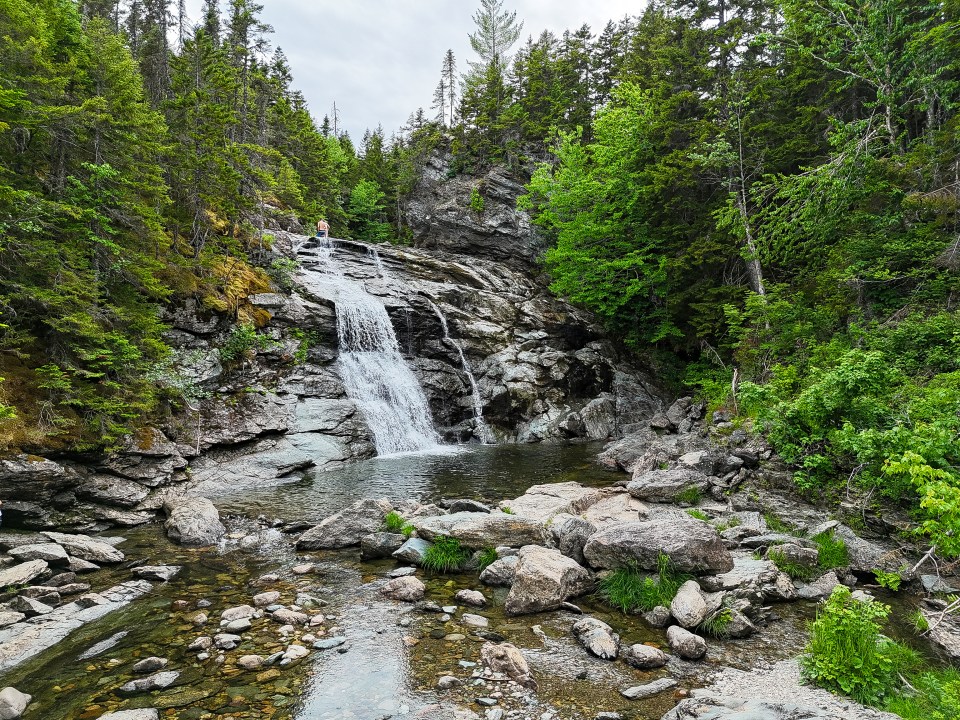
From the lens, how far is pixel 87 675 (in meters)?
5.03

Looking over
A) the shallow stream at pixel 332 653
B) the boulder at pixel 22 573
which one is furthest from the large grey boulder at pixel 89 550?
the boulder at pixel 22 573

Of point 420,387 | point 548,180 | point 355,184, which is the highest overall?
point 355,184

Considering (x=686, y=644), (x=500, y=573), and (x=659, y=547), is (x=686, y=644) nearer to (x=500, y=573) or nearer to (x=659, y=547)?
(x=659, y=547)

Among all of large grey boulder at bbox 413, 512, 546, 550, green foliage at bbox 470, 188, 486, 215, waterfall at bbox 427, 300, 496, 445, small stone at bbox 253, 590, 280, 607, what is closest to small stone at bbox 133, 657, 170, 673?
small stone at bbox 253, 590, 280, 607

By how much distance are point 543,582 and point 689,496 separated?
537cm

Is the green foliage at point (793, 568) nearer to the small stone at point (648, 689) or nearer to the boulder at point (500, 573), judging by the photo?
the small stone at point (648, 689)

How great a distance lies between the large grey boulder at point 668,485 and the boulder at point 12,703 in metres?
10.3

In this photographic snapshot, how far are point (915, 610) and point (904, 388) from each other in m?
4.37

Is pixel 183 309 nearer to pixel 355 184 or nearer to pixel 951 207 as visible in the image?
pixel 951 207

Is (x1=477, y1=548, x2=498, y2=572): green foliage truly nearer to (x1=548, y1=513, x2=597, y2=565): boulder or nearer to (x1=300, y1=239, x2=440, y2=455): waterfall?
(x1=548, y1=513, x2=597, y2=565): boulder

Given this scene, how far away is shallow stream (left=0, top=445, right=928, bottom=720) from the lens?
14.8 feet

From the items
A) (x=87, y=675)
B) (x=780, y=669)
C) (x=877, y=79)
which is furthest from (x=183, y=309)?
(x=877, y=79)

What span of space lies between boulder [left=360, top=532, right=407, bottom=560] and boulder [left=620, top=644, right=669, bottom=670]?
443 centimetres

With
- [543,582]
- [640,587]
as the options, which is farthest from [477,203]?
[640,587]
